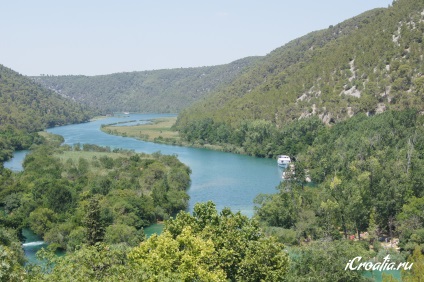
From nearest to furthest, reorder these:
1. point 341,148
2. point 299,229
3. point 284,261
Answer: point 284,261 → point 299,229 → point 341,148

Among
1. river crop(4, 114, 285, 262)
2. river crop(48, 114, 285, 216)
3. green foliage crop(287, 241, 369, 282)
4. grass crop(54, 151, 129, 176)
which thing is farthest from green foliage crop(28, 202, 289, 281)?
grass crop(54, 151, 129, 176)

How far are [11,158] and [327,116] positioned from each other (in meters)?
79.1

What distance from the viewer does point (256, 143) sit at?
124 m

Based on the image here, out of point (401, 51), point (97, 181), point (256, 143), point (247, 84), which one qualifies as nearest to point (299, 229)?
point (97, 181)

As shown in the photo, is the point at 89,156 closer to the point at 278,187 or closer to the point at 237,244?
the point at 278,187

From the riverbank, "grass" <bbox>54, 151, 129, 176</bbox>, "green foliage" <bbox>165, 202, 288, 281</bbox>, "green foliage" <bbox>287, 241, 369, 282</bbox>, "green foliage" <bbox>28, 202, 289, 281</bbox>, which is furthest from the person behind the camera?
the riverbank

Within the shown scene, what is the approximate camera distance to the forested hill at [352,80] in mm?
113562

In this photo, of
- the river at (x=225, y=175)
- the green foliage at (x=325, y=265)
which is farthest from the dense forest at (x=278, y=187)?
the river at (x=225, y=175)

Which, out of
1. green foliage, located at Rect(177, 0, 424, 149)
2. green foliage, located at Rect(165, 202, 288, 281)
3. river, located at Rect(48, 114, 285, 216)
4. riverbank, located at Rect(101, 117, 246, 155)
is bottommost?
river, located at Rect(48, 114, 285, 216)

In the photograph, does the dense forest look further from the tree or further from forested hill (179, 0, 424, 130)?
forested hill (179, 0, 424, 130)

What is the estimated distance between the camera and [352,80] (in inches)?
5017

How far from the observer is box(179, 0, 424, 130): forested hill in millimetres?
113562

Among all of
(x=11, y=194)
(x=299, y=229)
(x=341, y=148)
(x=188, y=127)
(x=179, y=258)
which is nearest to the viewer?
(x=179, y=258)

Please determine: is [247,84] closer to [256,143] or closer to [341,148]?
[256,143]
